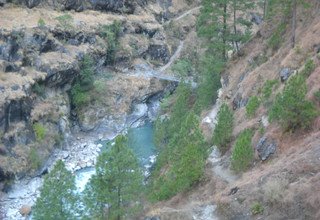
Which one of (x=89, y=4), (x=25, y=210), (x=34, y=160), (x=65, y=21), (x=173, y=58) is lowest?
(x=34, y=160)

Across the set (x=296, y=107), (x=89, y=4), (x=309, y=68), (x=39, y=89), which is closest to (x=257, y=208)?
(x=296, y=107)

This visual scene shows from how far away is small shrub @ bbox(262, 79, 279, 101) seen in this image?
1649 inches

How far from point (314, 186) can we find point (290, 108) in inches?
291

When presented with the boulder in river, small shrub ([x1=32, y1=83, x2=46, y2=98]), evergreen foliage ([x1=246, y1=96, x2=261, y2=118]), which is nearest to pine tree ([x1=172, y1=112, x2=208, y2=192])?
evergreen foliage ([x1=246, y1=96, x2=261, y2=118])

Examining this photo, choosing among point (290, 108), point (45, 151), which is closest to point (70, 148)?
point (45, 151)

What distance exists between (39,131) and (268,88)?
3448cm

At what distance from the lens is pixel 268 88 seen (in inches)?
1671

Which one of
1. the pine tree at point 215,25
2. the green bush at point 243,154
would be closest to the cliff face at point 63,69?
the pine tree at point 215,25

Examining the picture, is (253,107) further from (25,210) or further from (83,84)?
(83,84)

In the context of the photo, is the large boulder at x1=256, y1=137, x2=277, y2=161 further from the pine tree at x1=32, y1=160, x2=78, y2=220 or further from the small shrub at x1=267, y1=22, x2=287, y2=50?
the small shrub at x1=267, y1=22, x2=287, y2=50

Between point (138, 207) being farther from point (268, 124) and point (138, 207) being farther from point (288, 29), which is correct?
point (288, 29)

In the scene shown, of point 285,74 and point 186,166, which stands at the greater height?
point 285,74

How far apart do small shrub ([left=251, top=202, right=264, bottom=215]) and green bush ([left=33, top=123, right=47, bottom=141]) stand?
4267cm

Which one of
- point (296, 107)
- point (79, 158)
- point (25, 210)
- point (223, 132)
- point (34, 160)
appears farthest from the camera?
point (79, 158)
